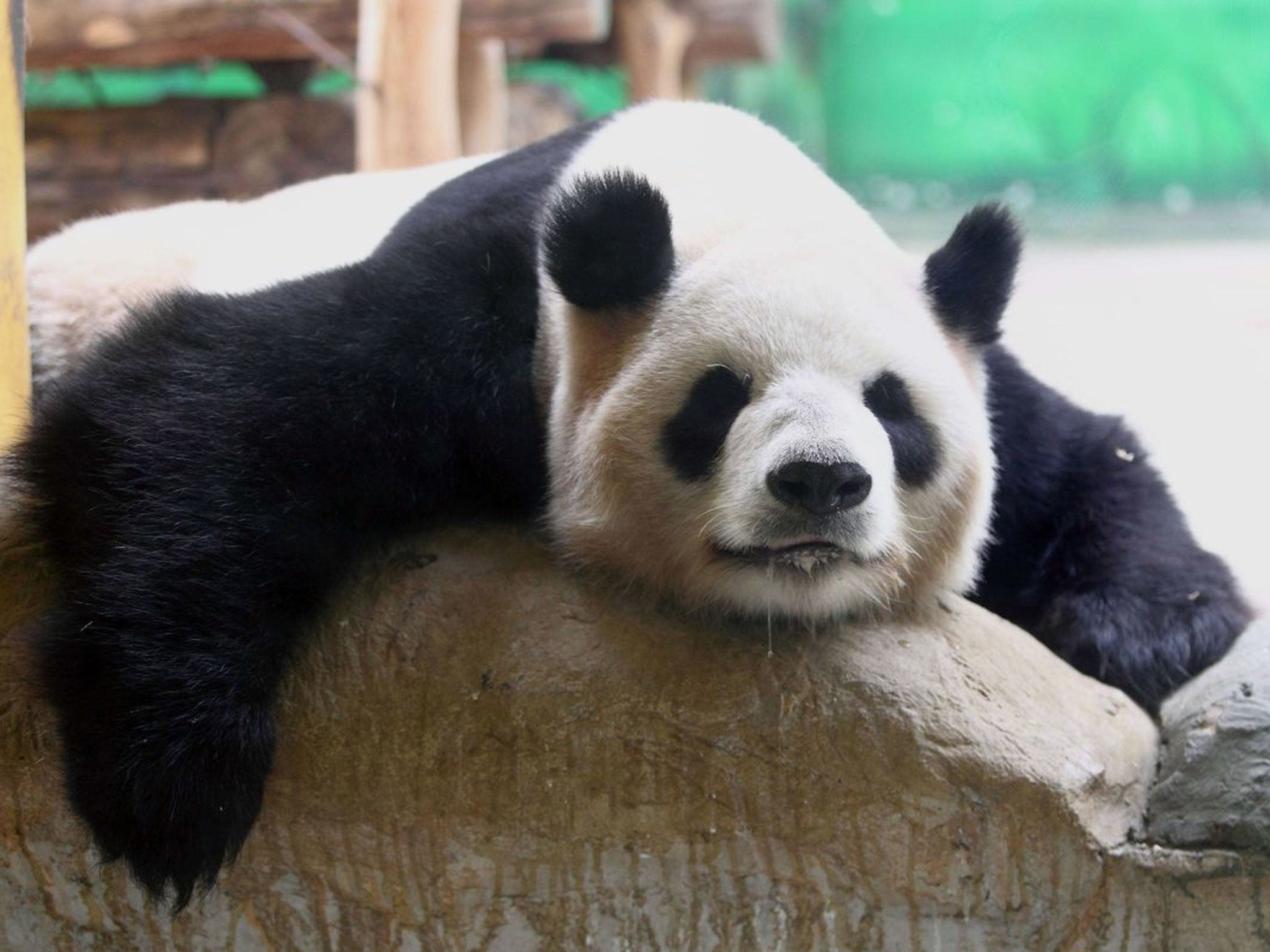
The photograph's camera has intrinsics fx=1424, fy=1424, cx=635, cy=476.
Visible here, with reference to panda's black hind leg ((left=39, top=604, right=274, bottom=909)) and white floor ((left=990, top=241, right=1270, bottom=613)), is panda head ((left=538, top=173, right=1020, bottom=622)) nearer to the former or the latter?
panda's black hind leg ((left=39, top=604, right=274, bottom=909))

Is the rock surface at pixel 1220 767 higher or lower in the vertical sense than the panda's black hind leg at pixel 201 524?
lower

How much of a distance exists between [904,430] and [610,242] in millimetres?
660

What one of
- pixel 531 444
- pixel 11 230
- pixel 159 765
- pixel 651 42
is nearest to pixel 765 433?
pixel 531 444

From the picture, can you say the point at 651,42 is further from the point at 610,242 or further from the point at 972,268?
the point at 610,242

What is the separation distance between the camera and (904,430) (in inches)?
106

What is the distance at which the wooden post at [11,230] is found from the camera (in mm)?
2939

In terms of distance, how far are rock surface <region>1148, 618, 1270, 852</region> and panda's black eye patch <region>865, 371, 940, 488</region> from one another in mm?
691

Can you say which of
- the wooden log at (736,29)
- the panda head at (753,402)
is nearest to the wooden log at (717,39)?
the wooden log at (736,29)

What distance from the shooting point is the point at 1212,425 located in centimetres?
589

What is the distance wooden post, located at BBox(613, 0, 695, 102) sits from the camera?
8.92 m

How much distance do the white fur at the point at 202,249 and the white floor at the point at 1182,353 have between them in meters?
1.81

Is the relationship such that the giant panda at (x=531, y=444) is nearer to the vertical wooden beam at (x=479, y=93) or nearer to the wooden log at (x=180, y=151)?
the vertical wooden beam at (x=479, y=93)

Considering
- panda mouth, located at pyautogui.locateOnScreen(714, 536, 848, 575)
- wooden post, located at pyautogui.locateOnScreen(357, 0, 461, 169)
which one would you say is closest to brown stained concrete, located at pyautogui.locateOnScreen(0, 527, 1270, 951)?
panda mouth, located at pyautogui.locateOnScreen(714, 536, 848, 575)

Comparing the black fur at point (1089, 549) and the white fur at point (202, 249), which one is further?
the white fur at point (202, 249)
